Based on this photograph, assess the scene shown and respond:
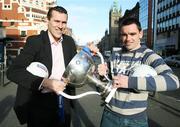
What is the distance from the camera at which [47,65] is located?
166 inches

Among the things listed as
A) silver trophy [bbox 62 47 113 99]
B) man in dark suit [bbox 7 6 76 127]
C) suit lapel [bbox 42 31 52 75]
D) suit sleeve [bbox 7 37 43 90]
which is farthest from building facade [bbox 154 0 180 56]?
silver trophy [bbox 62 47 113 99]

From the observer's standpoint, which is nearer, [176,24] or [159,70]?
[159,70]

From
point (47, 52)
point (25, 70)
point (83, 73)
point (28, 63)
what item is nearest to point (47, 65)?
point (47, 52)

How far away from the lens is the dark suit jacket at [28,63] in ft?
12.5

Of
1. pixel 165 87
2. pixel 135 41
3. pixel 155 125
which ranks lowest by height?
pixel 155 125

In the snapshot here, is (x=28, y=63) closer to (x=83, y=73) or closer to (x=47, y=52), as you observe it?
(x=47, y=52)

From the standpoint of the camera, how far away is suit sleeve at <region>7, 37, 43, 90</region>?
3713 mm

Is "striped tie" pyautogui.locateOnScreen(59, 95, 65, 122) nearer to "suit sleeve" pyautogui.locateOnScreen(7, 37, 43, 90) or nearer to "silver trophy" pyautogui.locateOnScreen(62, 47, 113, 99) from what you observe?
"suit sleeve" pyautogui.locateOnScreen(7, 37, 43, 90)

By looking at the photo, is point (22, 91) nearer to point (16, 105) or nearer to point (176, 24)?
point (16, 105)

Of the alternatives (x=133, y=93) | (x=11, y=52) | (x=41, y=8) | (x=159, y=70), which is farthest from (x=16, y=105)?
(x=41, y=8)

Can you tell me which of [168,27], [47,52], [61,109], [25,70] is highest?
[168,27]

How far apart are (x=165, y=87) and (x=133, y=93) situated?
1.22 feet

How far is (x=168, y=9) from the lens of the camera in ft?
292

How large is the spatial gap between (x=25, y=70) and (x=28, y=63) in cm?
25
